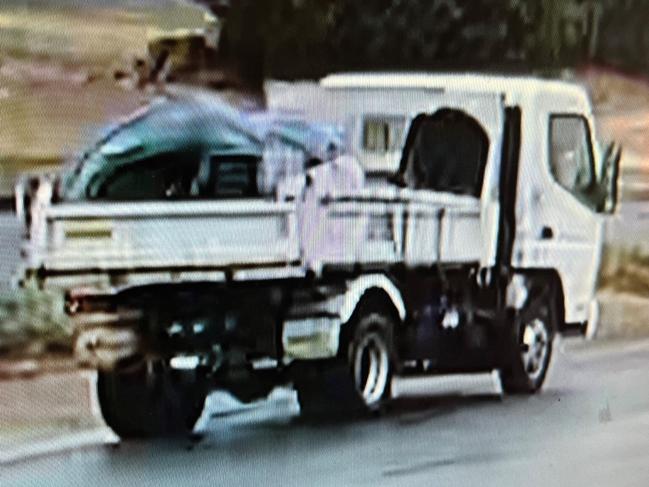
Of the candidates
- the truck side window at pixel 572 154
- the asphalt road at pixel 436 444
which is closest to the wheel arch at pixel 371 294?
the asphalt road at pixel 436 444

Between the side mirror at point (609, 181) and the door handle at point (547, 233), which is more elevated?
the side mirror at point (609, 181)

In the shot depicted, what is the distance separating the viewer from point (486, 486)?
210cm

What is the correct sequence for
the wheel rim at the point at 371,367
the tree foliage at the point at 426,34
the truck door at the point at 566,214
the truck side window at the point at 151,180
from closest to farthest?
the truck side window at the point at 151,180 → the tree foliage at the point at 426,34 → the wheel rim at the point at 371,367 → the truck door at the point at 566,214

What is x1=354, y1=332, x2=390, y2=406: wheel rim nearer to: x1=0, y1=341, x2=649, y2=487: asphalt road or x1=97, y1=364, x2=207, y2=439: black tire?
x1=0, y1=341, x2=649, y2=487: asphalt road

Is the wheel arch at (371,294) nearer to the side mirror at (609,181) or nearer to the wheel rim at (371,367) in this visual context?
the wheel rim at (371,367)

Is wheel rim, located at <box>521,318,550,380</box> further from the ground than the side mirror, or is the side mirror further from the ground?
the side mirror

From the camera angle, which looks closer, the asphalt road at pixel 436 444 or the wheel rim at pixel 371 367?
the asphalt road at pixel 436 444

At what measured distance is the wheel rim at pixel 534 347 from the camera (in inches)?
86.7

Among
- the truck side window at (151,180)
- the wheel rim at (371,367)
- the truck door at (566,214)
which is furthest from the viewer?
the truck door at (566,214)

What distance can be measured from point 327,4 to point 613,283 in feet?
2.58

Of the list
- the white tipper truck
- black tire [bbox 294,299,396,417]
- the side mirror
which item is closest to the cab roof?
the white tipper truck

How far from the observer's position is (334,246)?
193cm

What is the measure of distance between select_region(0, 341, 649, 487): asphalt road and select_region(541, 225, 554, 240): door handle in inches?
8.2

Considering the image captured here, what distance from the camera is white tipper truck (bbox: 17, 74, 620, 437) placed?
174cm
